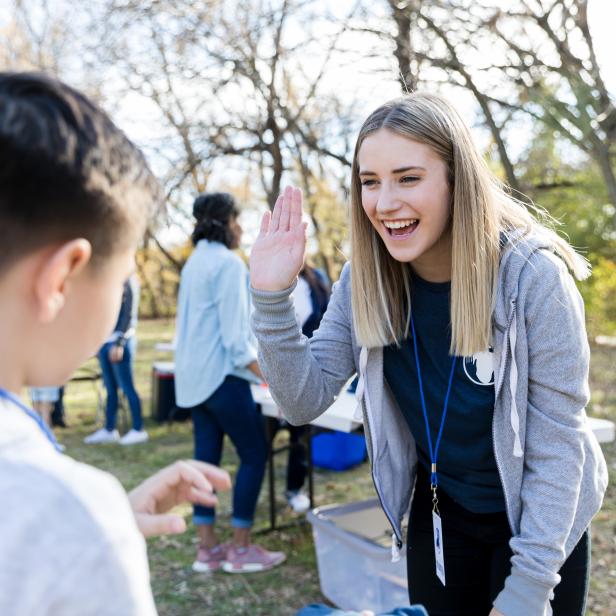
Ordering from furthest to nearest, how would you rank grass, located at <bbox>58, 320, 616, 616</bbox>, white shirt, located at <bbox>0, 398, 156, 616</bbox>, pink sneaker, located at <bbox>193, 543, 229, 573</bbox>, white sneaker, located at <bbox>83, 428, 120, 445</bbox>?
white sneaker, located at <bbox>83, 428, 120, 445</bbox> → pink sneaker, located at <bbox>193, 543, 229, 573</bbox> → grass, located at <bbox>58, 320, 616, 616</bbox> → white shirt, located at <bbox>0, 398, 156, 616</bbox>

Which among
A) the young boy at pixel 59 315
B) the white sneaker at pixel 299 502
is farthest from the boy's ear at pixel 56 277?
the white sneaker at pixel 299 502

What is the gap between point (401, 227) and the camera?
1714 mm

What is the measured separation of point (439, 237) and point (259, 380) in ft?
7.32

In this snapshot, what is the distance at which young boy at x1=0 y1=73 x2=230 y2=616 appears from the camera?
62 cm

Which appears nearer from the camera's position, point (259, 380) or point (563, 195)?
point (259, 380)

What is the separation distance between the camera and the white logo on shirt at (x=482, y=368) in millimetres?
1606

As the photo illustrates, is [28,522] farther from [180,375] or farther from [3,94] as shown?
[180,375]

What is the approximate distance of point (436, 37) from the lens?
5.71 metres

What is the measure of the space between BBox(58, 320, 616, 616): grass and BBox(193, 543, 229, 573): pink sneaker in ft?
0.13

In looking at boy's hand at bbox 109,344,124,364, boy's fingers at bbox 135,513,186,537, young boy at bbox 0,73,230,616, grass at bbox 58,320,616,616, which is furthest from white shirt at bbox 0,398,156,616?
boy's hand at bbox 109,344,124,364

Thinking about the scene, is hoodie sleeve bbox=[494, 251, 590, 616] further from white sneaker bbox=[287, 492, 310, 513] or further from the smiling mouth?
white sneaker bbox=[287, 492, 310, 513]

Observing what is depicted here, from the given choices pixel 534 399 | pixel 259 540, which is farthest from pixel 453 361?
pixel 259 540

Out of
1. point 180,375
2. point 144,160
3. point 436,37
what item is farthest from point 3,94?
point 436,37

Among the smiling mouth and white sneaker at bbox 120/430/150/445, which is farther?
white sneaker at bbox 120/430/150/445
